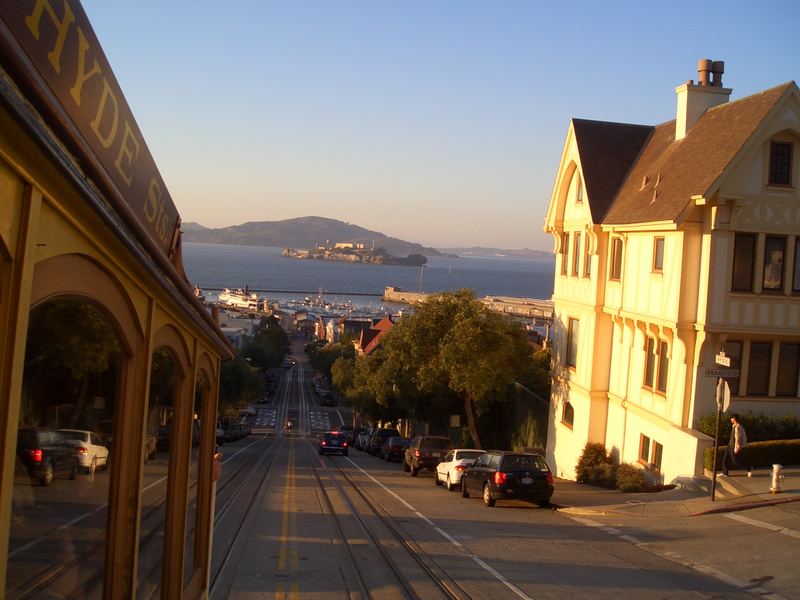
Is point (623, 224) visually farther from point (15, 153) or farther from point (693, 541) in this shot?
point (15, 153)

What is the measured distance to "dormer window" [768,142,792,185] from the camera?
70.9 ft

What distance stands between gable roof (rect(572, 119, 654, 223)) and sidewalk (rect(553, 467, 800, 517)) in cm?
1008

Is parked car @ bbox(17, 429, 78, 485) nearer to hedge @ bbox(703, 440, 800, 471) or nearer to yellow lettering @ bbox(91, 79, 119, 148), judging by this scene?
yellow lettering @ bbox(91, 79, 119, 148)

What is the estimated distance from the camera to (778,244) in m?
21.6

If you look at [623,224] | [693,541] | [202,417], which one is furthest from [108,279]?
[623,224]

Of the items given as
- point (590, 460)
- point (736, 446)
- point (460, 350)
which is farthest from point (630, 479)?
point (460, 350)

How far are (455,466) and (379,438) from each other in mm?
20450

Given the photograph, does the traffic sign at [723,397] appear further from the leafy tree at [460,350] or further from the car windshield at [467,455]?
the leafy tree at [460,350]

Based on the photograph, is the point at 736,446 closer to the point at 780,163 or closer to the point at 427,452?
the point at 780,163

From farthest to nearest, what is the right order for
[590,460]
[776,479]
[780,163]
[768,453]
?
[590,460] < [780,163] < [768,453] < [776,479]

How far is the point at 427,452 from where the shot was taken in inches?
1240

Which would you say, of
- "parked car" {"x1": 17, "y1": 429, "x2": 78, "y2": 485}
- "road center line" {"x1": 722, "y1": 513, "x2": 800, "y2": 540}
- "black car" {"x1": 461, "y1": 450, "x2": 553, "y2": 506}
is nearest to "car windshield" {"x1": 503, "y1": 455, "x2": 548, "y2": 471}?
"black car" {"x1": 461, "y1": 450, "x2": 553, "y2": 506}

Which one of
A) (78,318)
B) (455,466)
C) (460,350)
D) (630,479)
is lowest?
(455,466)

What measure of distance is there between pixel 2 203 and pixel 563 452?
1161 inches
